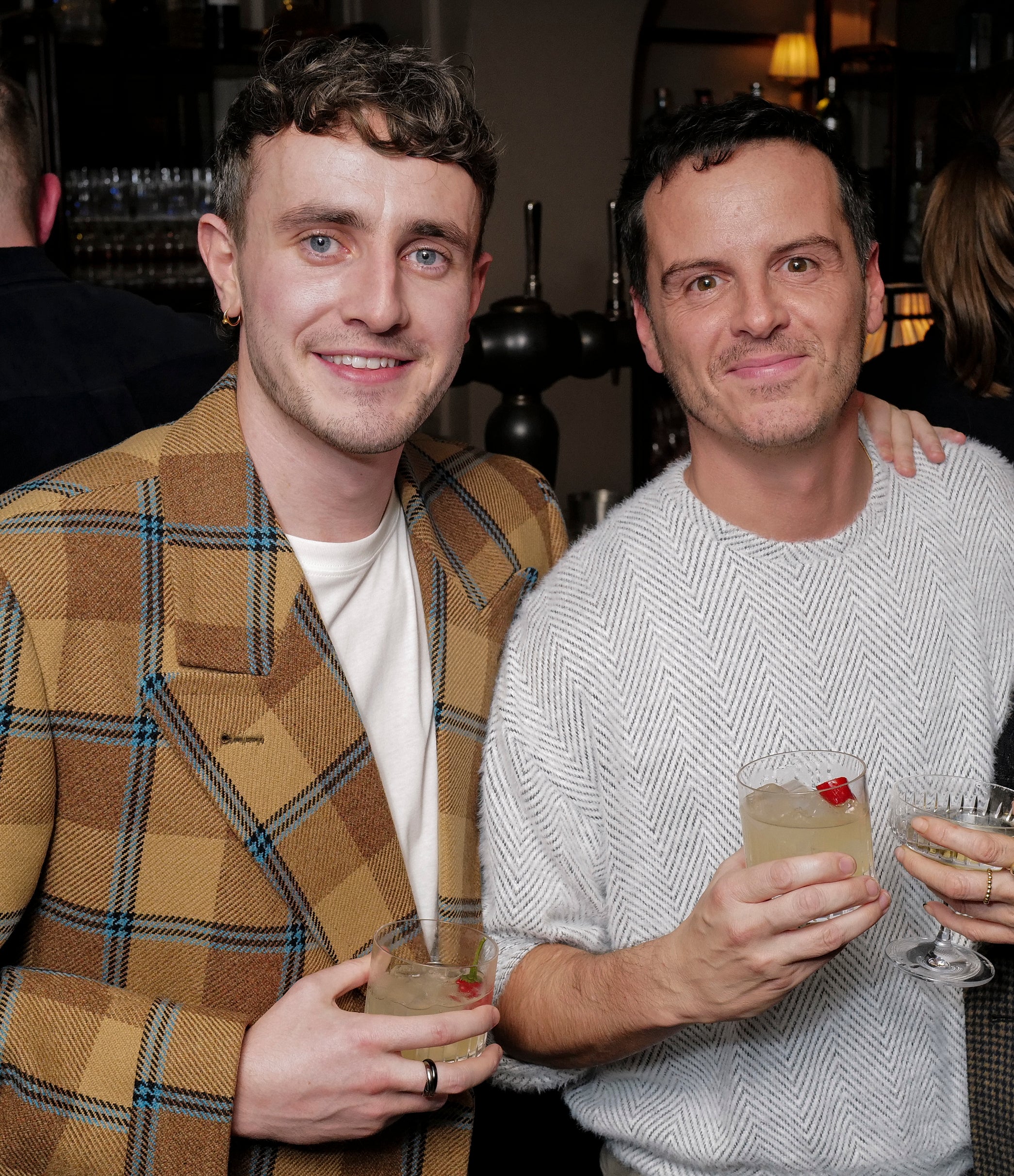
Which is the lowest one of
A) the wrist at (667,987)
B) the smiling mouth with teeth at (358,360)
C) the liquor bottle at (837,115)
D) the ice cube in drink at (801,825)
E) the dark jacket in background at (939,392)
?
the wrist at (667,987)

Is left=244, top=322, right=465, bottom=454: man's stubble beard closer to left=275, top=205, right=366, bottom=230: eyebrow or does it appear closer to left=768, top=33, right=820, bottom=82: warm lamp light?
A: left=275, top=205, right=366, bottom=230: eyebrow

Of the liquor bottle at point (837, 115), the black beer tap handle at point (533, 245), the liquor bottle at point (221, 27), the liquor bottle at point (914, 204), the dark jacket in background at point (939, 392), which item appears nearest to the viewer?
the dark jacket in background at point (939, 392)

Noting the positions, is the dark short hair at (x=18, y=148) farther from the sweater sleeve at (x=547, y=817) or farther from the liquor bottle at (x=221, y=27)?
the liquor bottle at (x=221, y=27)

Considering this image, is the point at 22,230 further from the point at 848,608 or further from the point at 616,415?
the point at 616,415

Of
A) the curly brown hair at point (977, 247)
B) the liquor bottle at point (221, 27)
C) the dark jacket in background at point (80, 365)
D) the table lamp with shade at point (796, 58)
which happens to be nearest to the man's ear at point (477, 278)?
the dark jacket in background at point (80, 365)

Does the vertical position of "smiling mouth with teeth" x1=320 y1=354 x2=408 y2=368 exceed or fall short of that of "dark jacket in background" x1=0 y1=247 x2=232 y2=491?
it exceeds it

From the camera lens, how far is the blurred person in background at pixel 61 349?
2.13m

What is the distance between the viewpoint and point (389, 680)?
5.24 feet

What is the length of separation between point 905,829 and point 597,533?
0.52m

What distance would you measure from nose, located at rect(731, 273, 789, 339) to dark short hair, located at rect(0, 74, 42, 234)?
1476 millimetres

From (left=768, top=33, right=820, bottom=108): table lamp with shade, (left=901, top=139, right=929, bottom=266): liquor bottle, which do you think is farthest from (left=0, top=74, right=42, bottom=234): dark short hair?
(left=768, top=33, right=820, bottom=108): table lamp with shade

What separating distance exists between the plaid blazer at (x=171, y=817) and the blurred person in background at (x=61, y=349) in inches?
26.6

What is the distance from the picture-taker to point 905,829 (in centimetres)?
141

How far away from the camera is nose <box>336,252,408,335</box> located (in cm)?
148
